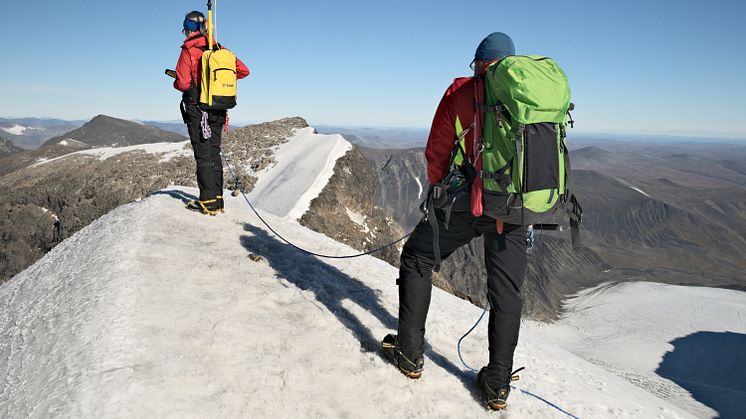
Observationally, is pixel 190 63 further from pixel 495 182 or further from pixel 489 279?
pixel 489 279

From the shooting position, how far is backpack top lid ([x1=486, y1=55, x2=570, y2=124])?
3.25 metres

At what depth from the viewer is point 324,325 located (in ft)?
17.0

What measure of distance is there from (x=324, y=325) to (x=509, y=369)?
7.52 ft

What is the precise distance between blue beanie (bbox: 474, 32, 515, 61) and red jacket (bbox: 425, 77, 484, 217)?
0.25m

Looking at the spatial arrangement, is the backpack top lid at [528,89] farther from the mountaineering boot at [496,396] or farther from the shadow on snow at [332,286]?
the shadow on snow at [332,286]

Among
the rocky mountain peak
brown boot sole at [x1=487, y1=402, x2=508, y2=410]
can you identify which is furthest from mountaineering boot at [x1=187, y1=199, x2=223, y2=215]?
the rocky mountain peak

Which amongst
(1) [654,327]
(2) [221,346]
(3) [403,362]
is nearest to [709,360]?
(1) [654,327]

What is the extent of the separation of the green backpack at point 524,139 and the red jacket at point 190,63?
259 inches

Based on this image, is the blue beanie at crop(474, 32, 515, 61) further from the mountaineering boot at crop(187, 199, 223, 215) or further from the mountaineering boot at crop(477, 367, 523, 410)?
the mountaineering boot at crop(187, 199, 223, 215)

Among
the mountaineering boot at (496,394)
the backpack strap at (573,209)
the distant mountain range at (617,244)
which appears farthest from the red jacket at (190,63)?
the distant mountain range at (617,244)

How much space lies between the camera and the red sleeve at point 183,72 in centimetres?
788

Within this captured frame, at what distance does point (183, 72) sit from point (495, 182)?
6925 millimetres

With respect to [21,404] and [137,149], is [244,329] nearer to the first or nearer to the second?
[21,404]

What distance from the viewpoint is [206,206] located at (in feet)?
29.9
